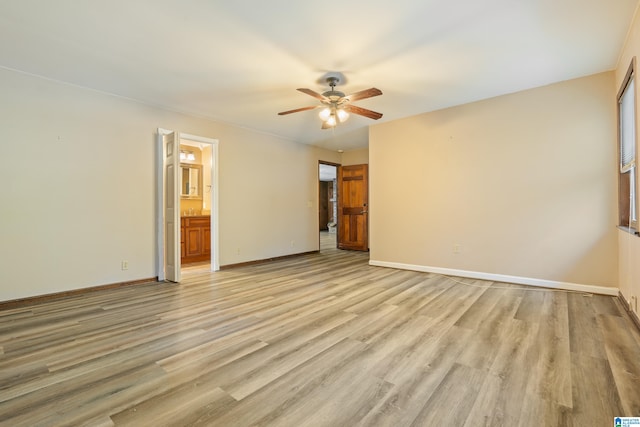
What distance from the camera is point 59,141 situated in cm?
348

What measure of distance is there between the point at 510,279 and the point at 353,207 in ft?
13.1

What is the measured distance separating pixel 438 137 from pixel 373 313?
3172 mm

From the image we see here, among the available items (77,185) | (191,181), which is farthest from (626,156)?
(191,181)

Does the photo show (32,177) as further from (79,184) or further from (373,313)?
(373,313)

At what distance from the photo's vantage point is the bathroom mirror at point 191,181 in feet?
21.0

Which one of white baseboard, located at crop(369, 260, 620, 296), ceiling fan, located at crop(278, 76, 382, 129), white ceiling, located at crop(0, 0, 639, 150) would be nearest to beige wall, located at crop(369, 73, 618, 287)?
white baseboard, located at crop(369, 260, 620, 296)

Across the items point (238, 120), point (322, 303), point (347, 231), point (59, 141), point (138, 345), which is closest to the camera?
point (138, 345)

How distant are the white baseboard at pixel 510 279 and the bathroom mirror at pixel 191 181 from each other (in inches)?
176

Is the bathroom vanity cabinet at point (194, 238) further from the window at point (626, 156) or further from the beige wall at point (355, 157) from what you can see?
the window at point (626, 156)

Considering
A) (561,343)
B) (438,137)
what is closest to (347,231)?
(438,137)

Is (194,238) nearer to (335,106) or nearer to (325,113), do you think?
(325,113)

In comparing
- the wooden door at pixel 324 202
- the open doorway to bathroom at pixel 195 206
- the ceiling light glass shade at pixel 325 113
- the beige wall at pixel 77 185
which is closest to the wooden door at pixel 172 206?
the beige wall at pixel 77 185

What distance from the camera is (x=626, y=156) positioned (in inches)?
120

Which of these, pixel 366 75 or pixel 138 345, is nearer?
pixel 138 345
